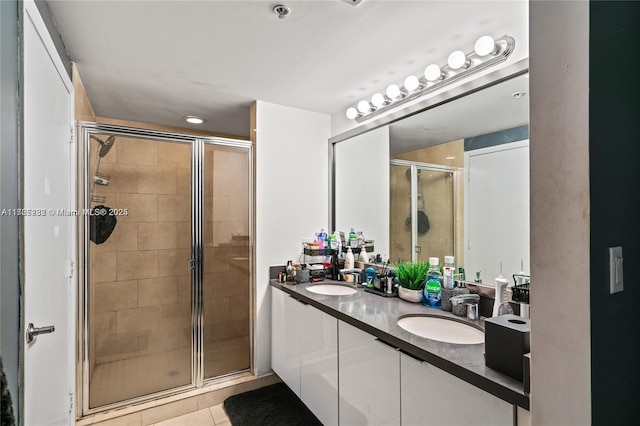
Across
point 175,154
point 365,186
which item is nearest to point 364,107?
point 365,186

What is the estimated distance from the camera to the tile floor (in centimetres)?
212

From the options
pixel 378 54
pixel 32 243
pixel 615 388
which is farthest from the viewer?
pixel 378 54

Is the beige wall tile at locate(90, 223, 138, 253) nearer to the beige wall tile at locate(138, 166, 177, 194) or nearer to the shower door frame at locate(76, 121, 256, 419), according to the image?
the shower door frame at locate(76, 121, 256, 419)

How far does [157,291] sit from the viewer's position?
251 centimetres

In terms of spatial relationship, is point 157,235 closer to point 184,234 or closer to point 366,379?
point 184,234

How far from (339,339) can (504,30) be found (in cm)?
175

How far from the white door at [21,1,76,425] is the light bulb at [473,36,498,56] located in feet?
5.90

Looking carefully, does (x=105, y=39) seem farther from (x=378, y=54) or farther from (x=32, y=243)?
(x=378, y=54)

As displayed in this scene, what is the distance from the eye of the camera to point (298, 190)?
2758 millimetres

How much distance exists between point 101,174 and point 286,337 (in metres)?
1.72

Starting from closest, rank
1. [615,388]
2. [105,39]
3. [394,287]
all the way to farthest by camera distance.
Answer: [615,388] → [105,39] → [394,287]

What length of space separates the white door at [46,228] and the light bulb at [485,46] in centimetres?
180

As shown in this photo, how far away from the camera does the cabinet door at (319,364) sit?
70.4 inches

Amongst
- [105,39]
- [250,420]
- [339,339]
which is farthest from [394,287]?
[105,39]
